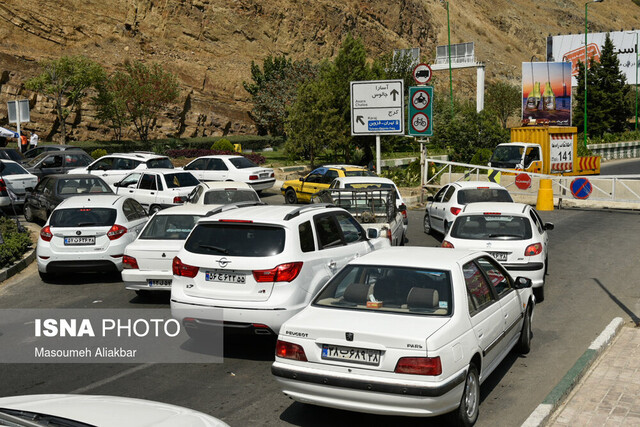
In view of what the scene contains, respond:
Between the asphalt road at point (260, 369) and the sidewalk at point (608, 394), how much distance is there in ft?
1.11

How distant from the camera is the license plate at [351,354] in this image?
5.84m

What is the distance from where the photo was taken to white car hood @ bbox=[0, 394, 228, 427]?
393 centimetres

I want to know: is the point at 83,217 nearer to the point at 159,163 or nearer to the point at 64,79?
the point at 159,163

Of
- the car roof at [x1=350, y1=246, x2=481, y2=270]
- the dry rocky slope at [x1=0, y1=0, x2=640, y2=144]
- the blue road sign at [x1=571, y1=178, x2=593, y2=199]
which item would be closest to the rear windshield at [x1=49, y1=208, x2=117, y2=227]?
the car roof at [x1=350, y1=246, x2=481, y2=270]

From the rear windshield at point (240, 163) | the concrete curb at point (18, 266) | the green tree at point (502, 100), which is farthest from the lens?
the green tree at point (502, 100)

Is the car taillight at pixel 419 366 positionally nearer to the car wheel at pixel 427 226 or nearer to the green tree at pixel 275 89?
the car wheel at pixel 427 226

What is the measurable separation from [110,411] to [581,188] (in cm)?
2281

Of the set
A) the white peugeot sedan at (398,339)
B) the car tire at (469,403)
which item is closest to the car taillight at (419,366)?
the white peugeot sedan at (398,339)

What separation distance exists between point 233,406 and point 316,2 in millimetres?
72492

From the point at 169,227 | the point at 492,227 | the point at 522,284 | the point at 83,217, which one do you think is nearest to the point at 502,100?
the point at 492,227

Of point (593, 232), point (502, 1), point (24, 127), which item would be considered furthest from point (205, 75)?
point (502, 1)

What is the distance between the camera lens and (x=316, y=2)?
246 ft

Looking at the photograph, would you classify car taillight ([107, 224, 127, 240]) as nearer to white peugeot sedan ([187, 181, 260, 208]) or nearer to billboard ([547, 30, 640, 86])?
white peugeot sedan ([187, 181, 260, 208])

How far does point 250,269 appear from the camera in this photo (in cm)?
807
